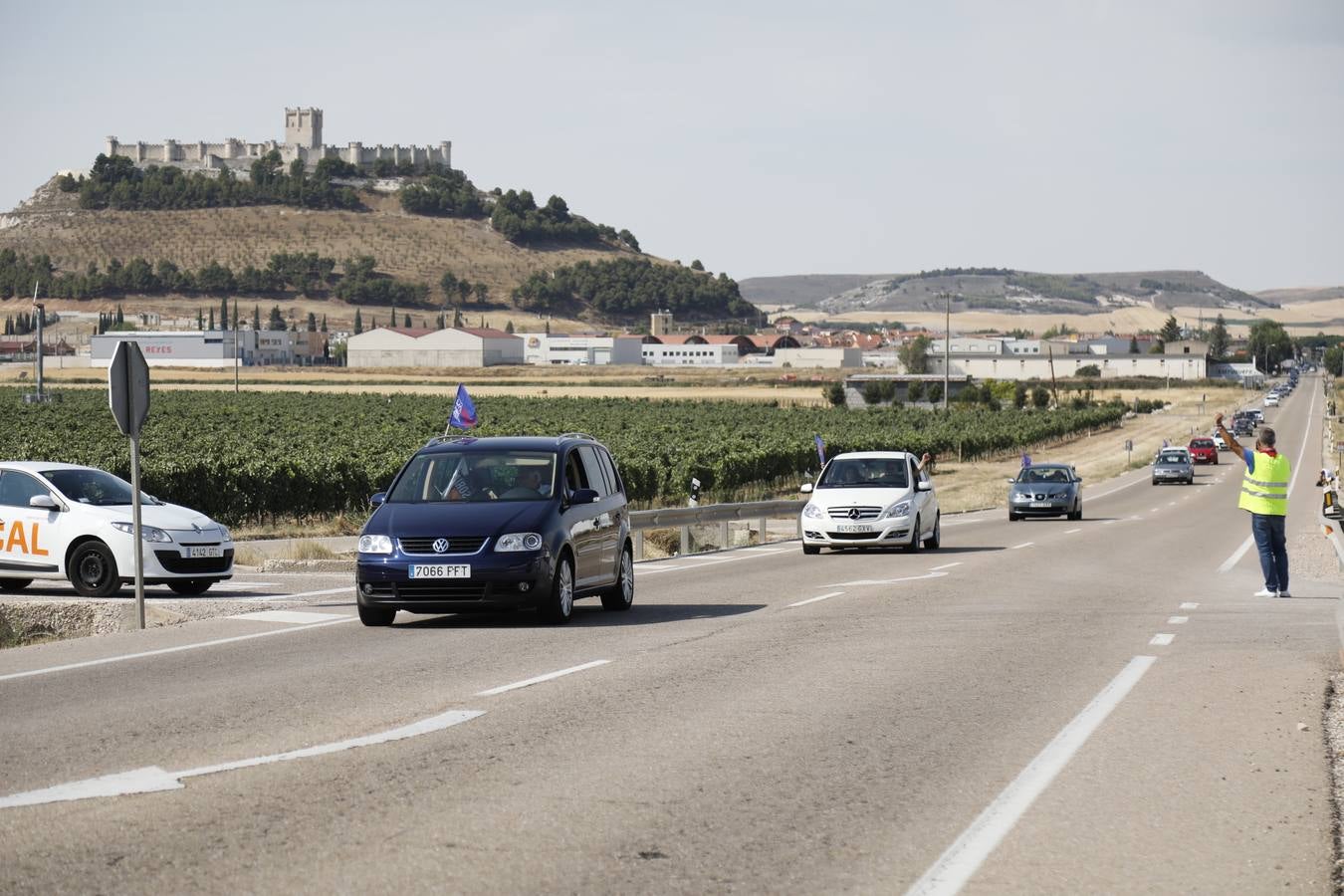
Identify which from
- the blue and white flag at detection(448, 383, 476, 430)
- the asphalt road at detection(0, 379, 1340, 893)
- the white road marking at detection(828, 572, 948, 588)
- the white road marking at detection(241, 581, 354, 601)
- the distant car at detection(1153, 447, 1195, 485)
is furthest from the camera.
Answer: the distant car at detection(1153, 447, 1195, 485)

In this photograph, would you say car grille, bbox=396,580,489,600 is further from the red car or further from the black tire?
the red car

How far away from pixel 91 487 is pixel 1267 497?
13.0m

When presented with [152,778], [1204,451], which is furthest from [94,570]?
[1204,451]

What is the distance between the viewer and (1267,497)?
733 inches

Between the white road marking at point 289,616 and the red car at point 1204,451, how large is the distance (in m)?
72.3

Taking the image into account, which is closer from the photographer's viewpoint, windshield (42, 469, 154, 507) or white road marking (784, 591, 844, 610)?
white road marking (784, 591, 844, 610)

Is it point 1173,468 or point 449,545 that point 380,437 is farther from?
point 449,545

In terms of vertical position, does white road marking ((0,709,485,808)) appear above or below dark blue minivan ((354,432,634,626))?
below

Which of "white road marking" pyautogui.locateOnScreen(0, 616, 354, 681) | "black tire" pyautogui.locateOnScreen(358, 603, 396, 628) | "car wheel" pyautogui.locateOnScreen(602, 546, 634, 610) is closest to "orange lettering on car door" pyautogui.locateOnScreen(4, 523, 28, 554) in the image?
"white road marking" pyautogui.locateOnScreen(0, 616, 354, 681)

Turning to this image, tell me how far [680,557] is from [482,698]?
17.1 m

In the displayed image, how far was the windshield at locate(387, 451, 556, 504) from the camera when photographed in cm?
1633

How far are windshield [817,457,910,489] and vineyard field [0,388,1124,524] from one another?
1204 centimetres

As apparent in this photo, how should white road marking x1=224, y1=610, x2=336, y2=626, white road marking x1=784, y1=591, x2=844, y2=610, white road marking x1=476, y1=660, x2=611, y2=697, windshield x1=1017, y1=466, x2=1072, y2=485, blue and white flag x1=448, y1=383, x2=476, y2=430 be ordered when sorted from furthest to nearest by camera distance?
windshield x1=1017, y1=466, x2=1072, y2=485, blue and white flag x1=448, y1=383, x2=476, y2=430, white road marking x1=784, y1=591, x2=844, y2=610, white road marking x1=224, y1=610, x2=336, y2=626, white road marking x1=476, y1=660, x2=611, y2=697

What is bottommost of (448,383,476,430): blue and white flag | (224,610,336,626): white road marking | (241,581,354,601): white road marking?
(241,581,354,601): white road marking
